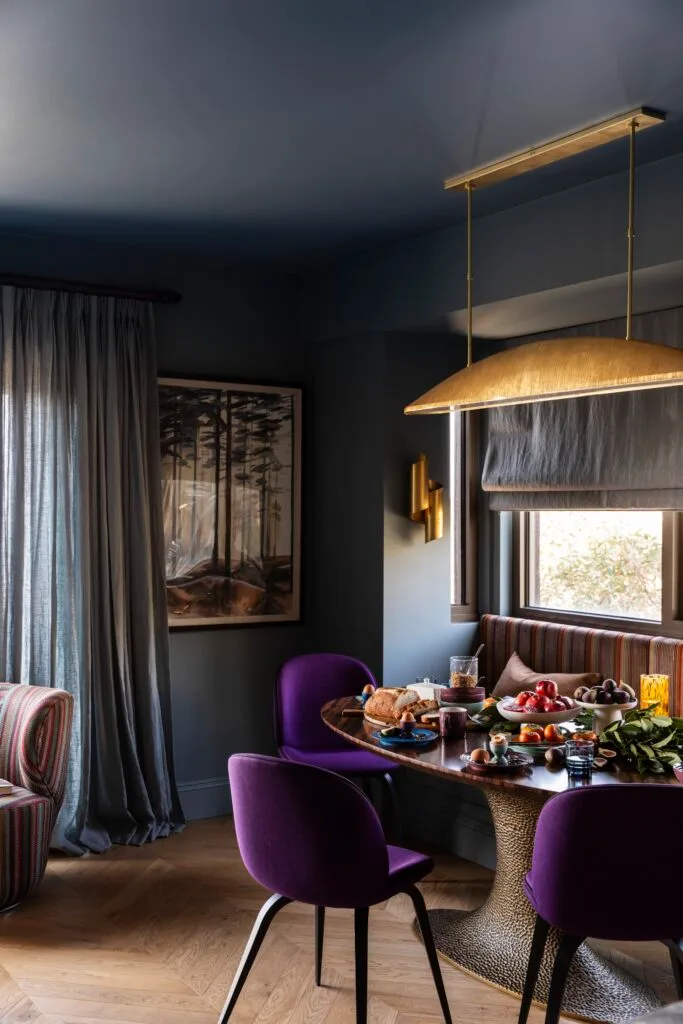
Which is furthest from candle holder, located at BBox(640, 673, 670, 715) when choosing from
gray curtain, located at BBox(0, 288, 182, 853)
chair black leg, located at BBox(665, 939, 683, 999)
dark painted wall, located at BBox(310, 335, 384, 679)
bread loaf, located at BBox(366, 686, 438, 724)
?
gray curtain, located at BBox(0, 288, 182, 853)

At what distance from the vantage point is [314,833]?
102 inches

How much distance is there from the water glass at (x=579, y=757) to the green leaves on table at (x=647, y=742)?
5.1 inches

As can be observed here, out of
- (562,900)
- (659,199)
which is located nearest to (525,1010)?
(562,900)

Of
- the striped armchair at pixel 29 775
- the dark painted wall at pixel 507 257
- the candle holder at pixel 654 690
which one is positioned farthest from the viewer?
the striped armchair at pixel 29 775

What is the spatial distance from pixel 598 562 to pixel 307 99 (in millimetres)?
2411

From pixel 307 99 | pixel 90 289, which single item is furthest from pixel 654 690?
pixel 90 289

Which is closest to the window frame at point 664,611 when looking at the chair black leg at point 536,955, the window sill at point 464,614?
the window sill at point 464,614

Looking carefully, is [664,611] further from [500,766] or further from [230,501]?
[230,501]

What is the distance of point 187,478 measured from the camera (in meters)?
4.86

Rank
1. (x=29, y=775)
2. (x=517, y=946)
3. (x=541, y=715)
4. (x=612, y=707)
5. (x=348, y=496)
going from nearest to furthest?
(x=612, y=707), (x=541, y=715), (x=517, y=946), (x=29, y=775), (x=348, y=496)

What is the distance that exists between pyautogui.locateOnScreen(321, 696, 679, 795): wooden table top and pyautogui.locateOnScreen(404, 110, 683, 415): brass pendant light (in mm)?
1070

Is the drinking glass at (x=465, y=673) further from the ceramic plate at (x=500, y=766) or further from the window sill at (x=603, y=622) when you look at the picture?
the window sill at (x=603, y=622)

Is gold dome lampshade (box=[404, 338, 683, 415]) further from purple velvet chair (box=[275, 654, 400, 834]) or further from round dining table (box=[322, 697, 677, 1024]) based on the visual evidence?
purple velvet chair (box=[275, 654, 400, 834])

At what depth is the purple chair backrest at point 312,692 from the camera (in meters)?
4.36
